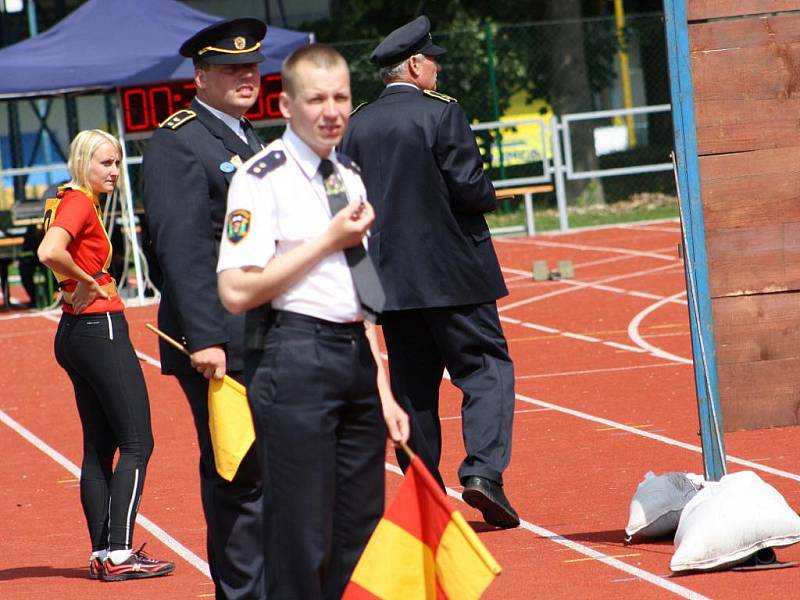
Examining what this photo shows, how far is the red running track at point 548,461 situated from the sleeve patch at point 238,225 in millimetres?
2075

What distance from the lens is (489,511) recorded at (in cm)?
696

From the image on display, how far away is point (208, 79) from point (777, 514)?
8.48 feet

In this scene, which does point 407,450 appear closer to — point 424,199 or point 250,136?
point 250,136

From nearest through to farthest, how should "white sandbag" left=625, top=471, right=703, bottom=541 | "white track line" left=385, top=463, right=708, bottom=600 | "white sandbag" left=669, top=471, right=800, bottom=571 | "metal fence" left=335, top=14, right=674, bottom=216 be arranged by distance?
"white track line" left=385, top=463, right=708, bottom=600 → "white sandbag" left=669, top=471, right=800, bottom=571 → "white sandbag" left=625, top=471, right=703, bottom=541 → "metal fence" left=335, top=14, right=674, bottom=216

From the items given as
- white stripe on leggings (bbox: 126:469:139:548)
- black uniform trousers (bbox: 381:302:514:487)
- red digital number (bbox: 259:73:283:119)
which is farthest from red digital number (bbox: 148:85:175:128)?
white stripe on leggings (bbox: 126:469:139:548)

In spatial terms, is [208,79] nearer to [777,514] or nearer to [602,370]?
[777,514]

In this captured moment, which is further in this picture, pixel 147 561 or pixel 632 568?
pixel 147 561

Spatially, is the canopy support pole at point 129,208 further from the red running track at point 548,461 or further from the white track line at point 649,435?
the white track line at point 649,435

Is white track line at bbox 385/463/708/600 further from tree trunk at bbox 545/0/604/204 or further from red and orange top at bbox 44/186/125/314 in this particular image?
tree trunk at bbox 545/0/604/204

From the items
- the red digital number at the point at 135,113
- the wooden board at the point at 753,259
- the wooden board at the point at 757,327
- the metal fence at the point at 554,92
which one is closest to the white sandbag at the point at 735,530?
the wooden board at the point at 757,327

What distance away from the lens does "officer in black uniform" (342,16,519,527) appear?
7.12m

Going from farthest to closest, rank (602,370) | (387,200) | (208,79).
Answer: (602,370) < (387,200) < (208,79)

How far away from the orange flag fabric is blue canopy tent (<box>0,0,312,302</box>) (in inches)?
597

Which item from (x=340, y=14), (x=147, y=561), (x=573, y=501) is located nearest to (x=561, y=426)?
(x=573, y=501)
